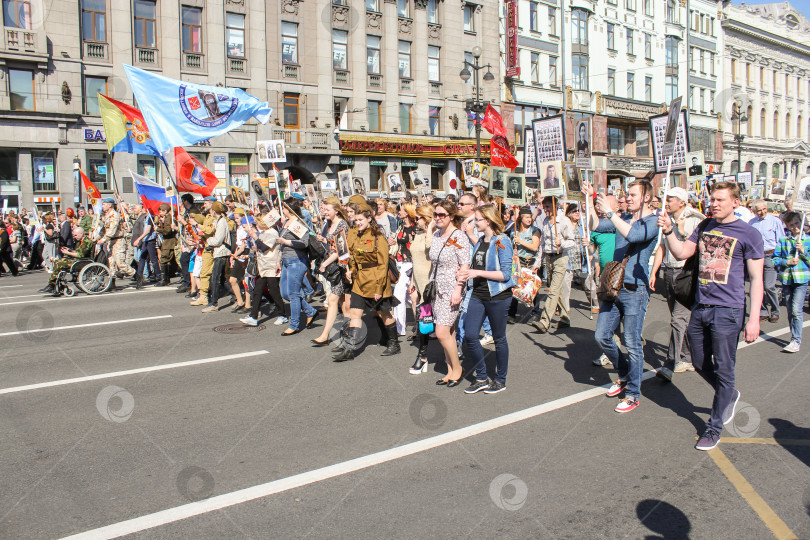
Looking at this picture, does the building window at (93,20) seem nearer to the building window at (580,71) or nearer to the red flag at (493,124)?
the red flag at (493,124)

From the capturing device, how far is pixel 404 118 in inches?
1443

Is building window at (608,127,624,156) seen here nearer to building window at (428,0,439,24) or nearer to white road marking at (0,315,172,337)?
building window at (428,0,439,24)

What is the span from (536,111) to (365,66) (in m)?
13.9

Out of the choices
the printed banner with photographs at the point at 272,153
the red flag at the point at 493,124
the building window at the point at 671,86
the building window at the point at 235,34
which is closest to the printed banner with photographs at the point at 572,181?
the printed banner with photographs at the point at 272,153

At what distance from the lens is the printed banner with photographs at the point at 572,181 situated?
900 centimetres

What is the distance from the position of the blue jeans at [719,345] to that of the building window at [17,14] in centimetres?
2933

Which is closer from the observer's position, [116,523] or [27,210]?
[116,523]

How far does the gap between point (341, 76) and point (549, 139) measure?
2429cm

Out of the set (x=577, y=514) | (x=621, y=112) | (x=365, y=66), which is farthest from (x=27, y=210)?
(x=621, y=112)

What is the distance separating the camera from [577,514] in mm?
3705

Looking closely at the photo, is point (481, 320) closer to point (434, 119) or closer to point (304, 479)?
point (304, 479)

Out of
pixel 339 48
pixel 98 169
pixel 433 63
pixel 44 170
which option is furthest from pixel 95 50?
pixel 433 63

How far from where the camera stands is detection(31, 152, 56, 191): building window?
1062 inches

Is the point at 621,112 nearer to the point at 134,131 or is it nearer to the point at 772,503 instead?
the point at 134,131
